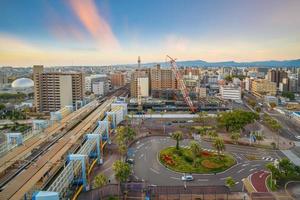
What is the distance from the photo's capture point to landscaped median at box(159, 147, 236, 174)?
2288cm

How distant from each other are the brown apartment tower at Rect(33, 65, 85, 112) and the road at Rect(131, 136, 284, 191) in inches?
952

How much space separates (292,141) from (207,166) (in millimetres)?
15052

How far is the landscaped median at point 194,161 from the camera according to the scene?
22.9 m

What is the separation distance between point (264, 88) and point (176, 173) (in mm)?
58656

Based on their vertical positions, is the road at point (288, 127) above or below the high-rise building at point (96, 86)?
below

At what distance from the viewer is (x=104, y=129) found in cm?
2983

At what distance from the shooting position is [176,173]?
73.3 ft

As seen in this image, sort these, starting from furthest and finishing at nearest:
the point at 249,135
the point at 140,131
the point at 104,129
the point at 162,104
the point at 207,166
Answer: the point at 162,104
the point at 140,131
the point at 249,135
the point at 104,129
the point at 207,166

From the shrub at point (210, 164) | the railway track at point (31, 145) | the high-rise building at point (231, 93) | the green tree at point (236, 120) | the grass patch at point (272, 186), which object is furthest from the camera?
the high-rise building at point (231, 93)

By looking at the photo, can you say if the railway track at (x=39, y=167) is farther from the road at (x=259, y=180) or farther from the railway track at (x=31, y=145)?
the road at (x=259, y=180)

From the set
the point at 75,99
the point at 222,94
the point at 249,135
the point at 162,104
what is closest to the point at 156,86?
the point at 162,104

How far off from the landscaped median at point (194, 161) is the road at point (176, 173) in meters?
0.59

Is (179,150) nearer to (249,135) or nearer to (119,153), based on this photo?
(119,153)

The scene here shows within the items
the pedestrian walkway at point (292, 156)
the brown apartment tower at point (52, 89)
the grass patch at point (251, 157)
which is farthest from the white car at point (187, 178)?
the brown apartment tower at point (52, 89)
